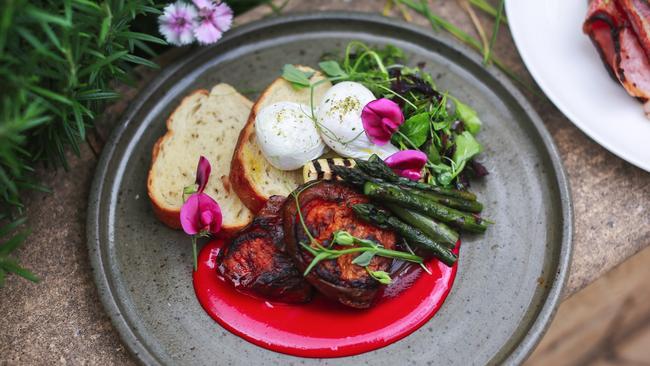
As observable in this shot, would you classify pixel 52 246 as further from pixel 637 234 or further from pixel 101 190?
pixel 637 234

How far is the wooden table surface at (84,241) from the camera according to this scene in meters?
3.12

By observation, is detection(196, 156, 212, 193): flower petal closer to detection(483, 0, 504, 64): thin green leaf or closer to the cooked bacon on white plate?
detection(483, 0, 504, 64): thin green leaf

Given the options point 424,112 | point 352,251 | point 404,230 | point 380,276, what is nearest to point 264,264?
point 352,251

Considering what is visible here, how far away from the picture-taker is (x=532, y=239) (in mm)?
3320

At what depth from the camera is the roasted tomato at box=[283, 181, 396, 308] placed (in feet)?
9.44

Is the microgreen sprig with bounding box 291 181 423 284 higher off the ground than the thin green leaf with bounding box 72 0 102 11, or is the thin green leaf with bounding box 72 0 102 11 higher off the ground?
the thin green leaf with bounding box 72 0 102 11

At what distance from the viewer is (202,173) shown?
3201mm

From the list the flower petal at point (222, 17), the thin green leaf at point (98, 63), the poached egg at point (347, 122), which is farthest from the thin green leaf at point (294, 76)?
the thin green leaf at point (98, 63)

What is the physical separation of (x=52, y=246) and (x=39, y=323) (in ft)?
1.39

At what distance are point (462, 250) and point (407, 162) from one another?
0.58m

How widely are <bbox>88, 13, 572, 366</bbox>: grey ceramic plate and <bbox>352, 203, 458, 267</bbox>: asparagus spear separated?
0.19 m

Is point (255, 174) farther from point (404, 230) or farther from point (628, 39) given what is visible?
point (628, 39)

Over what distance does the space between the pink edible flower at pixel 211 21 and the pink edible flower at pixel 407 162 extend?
1240mm

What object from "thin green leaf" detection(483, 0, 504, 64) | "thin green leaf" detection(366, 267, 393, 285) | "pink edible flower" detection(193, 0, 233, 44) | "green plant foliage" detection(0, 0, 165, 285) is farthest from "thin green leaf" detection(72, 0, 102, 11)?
"thin green leaf" detection(483, 0, 504, 64)
